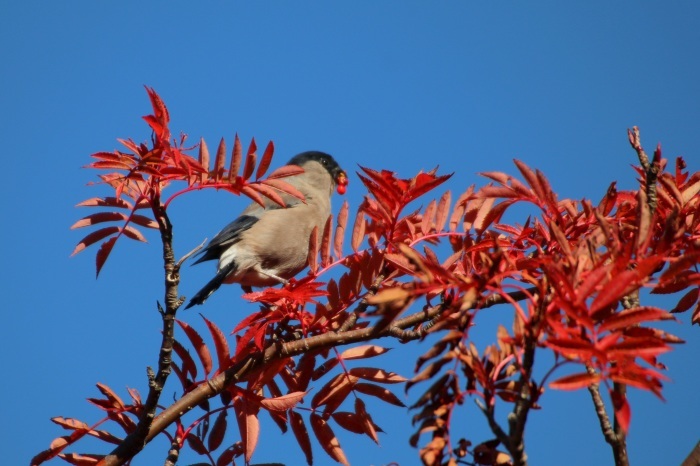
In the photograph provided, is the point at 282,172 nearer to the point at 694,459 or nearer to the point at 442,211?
the point at 442,211

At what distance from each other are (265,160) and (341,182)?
394 centimetres

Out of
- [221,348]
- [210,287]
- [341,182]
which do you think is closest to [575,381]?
[221,348]

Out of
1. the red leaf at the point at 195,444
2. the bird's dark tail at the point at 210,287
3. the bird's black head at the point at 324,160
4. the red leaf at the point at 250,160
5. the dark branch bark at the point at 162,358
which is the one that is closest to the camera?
the dark branch bark at the point at 162,358

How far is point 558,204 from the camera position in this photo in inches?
88.8

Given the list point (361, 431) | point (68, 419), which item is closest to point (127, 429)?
point (68, 419)

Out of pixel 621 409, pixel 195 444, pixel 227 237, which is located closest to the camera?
pixel 621 409

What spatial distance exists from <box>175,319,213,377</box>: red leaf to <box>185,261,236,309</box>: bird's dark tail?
1.82m

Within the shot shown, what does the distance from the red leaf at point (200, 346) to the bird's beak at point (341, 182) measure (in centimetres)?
392

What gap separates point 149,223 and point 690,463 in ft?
5.44

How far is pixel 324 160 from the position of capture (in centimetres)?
629

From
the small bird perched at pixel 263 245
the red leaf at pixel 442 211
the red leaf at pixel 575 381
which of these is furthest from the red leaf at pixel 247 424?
the small bird perched at pixel 263 245

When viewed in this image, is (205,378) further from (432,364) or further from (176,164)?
(432,364)

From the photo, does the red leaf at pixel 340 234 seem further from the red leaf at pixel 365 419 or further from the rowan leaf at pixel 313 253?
the red leaf at pixel 365 419

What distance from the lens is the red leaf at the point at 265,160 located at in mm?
2354
